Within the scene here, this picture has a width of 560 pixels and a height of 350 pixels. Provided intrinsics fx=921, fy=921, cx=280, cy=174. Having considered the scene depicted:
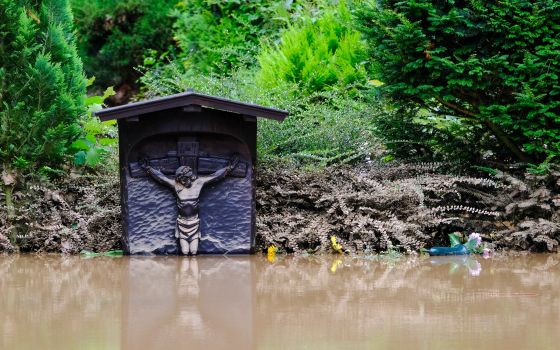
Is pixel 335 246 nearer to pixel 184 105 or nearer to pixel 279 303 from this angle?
pixel 184 105

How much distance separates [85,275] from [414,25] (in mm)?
3803

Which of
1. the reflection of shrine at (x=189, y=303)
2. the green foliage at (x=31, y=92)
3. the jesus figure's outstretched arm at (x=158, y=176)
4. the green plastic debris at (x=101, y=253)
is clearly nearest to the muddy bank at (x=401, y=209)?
the reflection of shrine at (x=189, y=303)

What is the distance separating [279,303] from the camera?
646 centimetres

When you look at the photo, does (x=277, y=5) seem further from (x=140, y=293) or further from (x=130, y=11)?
(x=140, y=293)

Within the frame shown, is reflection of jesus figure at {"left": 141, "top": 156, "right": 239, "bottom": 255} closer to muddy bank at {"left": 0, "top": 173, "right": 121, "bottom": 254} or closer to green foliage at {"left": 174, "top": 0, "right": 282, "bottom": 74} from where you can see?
muddy bank at {"left": 0, "top": 173, "right": 121, "bottom": 254}

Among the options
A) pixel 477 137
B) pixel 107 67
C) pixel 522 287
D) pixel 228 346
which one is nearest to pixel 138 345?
pixel 228 346

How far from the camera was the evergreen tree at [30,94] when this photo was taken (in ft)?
29.4

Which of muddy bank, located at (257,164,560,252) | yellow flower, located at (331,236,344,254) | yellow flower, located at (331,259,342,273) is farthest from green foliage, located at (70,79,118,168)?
yellow flower, located at (331,259,342,273)

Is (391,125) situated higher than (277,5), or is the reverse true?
(277,5)

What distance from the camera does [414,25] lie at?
8703mm

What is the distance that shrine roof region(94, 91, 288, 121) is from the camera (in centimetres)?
826

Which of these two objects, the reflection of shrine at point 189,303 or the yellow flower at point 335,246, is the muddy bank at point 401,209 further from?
the reflection of shrine at point 189,303

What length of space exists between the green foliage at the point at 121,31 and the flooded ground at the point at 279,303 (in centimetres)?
1039

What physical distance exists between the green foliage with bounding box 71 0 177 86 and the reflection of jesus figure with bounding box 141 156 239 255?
10169 mm
